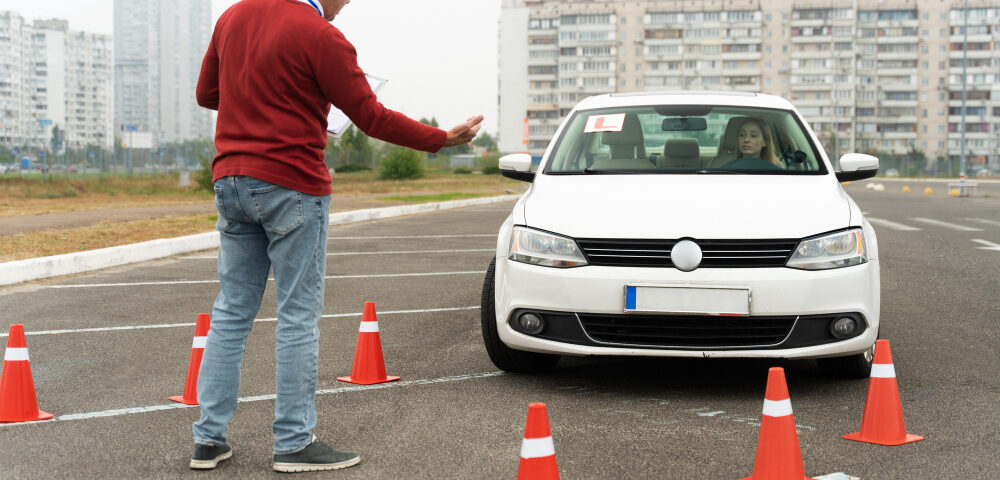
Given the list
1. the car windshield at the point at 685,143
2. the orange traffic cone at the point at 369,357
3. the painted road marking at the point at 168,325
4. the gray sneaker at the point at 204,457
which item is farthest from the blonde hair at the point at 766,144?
the gray sneaker at the point at 204,457

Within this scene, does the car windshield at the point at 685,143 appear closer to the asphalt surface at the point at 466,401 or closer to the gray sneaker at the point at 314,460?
the asphalt surface at the point at 466,401

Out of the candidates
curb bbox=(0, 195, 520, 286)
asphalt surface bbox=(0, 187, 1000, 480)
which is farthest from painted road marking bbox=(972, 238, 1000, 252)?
curb bbox=(0, 195, 520, 286)

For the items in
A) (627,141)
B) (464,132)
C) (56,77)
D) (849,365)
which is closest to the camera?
(464,132)

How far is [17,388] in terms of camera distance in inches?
169

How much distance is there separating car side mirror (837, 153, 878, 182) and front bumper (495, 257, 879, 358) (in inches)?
46.9

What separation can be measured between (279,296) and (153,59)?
154224mm

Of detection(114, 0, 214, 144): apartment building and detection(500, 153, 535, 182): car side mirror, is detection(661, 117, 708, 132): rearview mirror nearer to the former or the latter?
detection(500, 153, 535, 182): car side mirror

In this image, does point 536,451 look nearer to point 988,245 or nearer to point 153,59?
point 988,245

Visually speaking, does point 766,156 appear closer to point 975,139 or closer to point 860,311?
point 860,311

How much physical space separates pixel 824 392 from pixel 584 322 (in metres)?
1.24

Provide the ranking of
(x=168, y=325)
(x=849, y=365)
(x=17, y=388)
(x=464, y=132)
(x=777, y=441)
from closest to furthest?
(x=777, y=441) → (x=464, y=132) → (x=17, y=388) → (x=849, y=365) → (x=168, y=325)

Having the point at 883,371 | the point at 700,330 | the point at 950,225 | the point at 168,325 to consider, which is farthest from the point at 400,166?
the point at 883,371

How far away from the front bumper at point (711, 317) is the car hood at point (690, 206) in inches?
Answer: 7.5

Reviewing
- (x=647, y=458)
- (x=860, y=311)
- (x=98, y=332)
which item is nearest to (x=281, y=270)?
(x=647, y=458)
